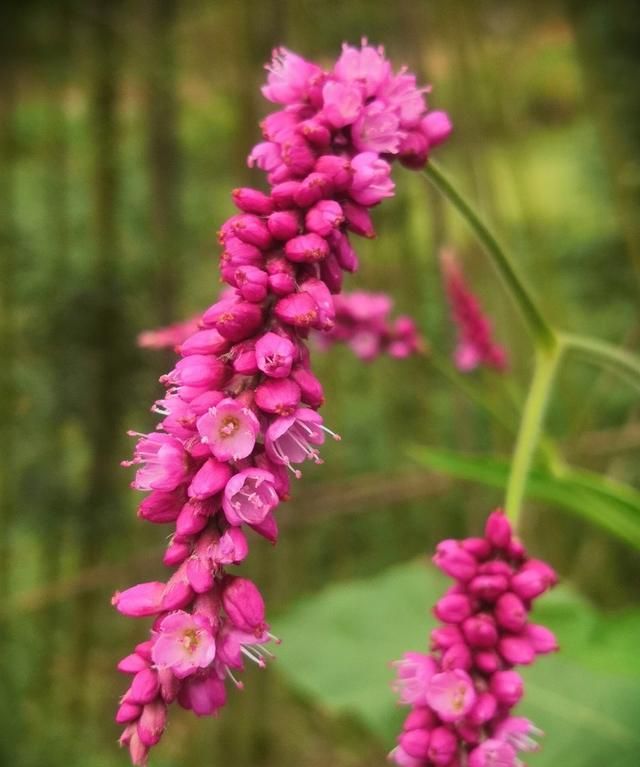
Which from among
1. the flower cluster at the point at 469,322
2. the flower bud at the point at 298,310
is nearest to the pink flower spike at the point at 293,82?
the flower bud at the point at 298,310

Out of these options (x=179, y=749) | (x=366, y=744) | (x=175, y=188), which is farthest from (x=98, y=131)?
(x=366, y=744)

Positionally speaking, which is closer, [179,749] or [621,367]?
[621,367]

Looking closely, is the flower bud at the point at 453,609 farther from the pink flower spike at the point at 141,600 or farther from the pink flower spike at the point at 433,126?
the pink flower spike at the point at 433,126

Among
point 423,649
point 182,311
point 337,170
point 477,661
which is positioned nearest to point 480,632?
point 477,661

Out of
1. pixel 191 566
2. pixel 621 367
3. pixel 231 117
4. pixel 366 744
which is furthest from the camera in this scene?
pixel 366 744

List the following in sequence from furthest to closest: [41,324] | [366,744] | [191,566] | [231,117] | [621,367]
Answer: [366,744]
[231,117]
[41,324]
[621,367]
[191,566]

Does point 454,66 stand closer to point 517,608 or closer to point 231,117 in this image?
point 231,117

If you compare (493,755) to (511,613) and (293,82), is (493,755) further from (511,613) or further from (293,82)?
(293,82)
